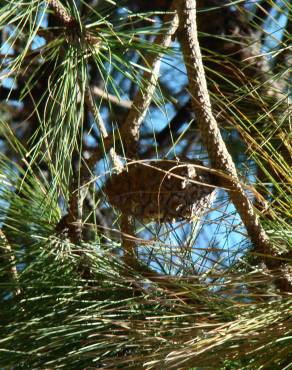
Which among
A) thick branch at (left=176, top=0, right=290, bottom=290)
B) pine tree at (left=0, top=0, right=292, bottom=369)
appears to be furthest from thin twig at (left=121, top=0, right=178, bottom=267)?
thick branch at (left=176, top=0, right=290, bottom=290)

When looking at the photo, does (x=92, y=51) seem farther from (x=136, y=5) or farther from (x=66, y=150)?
(x=136, y=5)

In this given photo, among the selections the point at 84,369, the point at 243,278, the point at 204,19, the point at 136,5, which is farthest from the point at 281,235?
the point at 136,5

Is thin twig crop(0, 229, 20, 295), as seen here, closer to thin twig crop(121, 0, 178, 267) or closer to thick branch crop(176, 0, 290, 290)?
thin twig crop(121, 0, 178, 267)

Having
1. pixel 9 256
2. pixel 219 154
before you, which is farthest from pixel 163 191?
pixel 9 256

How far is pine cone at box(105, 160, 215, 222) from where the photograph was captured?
92cm

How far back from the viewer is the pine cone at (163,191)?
3.00 ft

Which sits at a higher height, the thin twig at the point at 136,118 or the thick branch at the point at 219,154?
the thin twig at the point at 136,118

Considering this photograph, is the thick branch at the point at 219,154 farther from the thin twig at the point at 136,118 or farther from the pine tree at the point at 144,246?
the thin twig at the point at 136,118

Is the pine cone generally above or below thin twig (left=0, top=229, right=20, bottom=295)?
below

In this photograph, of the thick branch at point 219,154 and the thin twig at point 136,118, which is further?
the thin twig at point 136,118

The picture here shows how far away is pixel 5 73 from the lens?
1047 millimetres

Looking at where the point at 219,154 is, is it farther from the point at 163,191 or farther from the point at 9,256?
the point at 9,256

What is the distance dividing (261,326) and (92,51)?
374 mm

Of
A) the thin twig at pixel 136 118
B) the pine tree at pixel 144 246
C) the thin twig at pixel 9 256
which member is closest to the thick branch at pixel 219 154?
the pine tree at pixel 144 246
